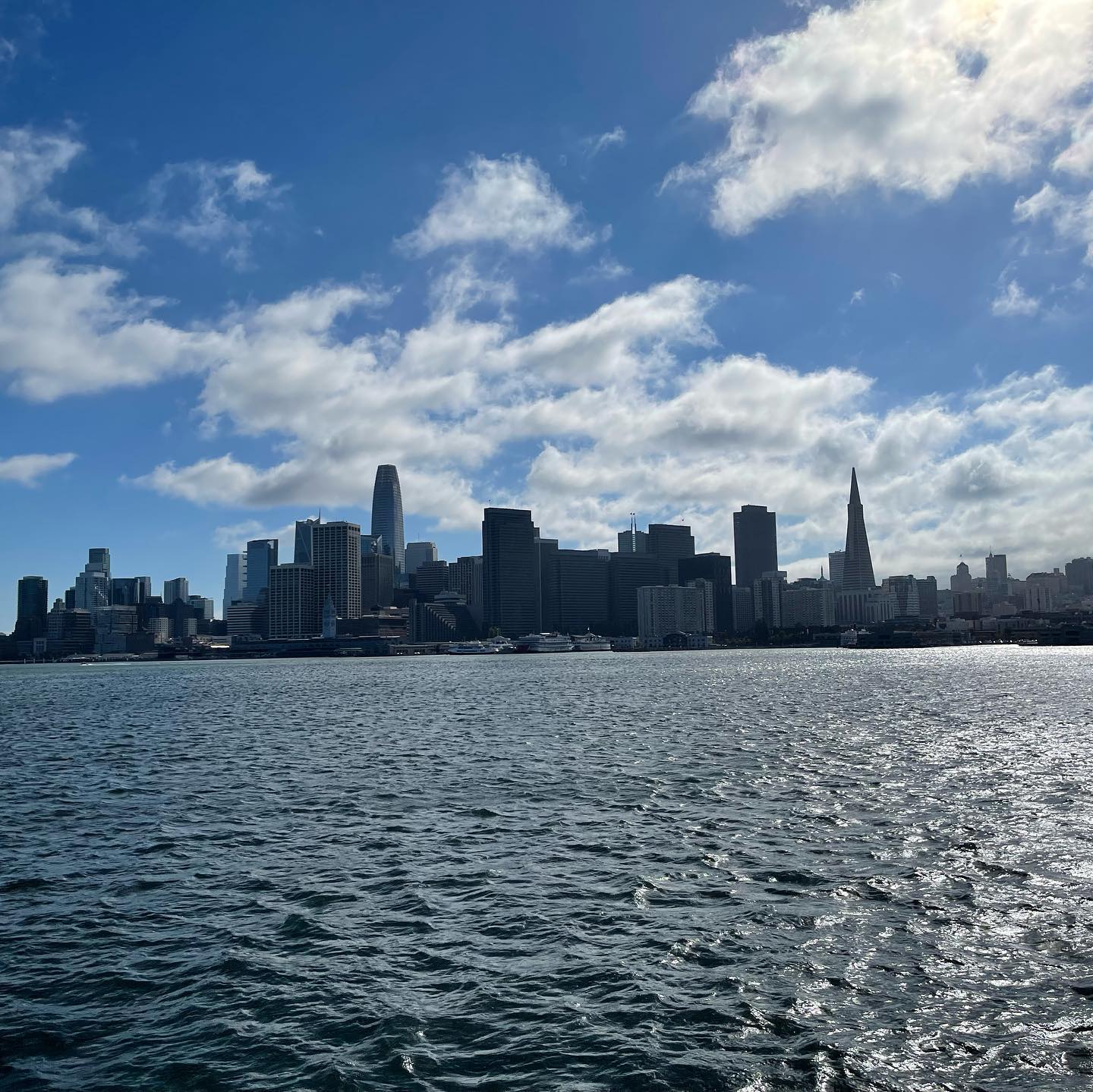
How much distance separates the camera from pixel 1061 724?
83.6 m

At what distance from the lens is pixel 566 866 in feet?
113

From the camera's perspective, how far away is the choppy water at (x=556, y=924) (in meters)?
19.4

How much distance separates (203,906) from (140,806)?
70.6 feet

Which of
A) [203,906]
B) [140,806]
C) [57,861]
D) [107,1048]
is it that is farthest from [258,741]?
[107,1048]

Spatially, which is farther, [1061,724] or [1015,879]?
[1061,724]

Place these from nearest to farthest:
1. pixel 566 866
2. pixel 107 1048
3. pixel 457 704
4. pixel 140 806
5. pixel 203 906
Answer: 1. pixel 107 1048
2. pixel 203 906
3. pixel 566 866
4. pixel 140 806
5. pixel 457 704

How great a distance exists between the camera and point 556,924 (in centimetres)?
2781

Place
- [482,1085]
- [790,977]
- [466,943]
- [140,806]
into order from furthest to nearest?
1. [140,806]
2. [466,943]
3. [790,977]
4. [482,1085]

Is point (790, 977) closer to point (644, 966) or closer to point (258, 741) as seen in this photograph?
point (644, 966)

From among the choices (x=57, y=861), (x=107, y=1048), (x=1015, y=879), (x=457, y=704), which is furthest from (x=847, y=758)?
(x=457, y=704)

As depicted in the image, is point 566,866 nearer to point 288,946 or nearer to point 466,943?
point 466,943

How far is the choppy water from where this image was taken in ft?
63.6

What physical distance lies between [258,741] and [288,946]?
59.1 metres

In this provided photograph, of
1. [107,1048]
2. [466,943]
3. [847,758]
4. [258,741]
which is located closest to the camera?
[107,1048]
